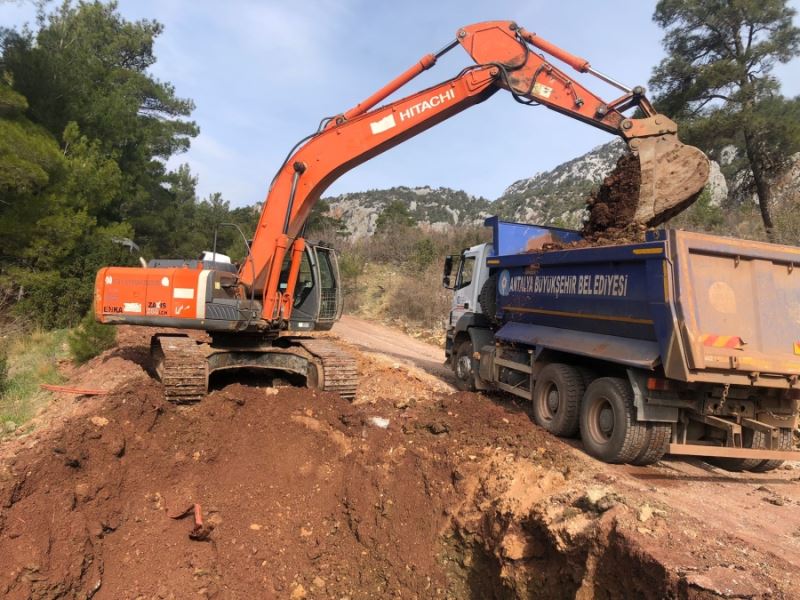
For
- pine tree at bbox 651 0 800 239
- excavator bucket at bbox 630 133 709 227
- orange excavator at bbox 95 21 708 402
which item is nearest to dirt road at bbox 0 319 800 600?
orange excavator at bbox 95 21 708 402

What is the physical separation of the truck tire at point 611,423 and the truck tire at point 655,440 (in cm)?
5

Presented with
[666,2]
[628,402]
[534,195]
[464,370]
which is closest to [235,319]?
[464,370]

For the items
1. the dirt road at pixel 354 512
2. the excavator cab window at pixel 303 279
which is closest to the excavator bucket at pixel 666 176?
the dirt road at pixel 354 512

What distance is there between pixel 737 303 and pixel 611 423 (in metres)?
1.71

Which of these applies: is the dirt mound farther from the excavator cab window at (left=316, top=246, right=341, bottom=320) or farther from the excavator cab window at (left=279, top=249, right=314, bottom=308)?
the excavator cab window at (left=279, top=249, right=314, bottom=308)

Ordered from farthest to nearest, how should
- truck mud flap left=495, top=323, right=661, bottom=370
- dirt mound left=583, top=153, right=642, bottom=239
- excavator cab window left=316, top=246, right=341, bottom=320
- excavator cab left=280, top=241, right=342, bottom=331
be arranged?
excavator cab window left=316, top=246, right=341, bottom=320, excavator cab left=280, top=241, right=342, bottom=331, dirt mound left=583, top=153, right=642, bottom=239, truck mud flap left=495, top=323, right=661, bottom=370

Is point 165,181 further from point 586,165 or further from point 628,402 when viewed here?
point 586,165

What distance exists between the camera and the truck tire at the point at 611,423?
5.54 metres

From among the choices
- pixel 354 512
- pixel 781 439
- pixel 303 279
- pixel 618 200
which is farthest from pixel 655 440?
pixel 303 279

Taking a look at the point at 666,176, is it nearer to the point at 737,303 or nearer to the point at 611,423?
the point at 737,303

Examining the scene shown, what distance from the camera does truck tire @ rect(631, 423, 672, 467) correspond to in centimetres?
555

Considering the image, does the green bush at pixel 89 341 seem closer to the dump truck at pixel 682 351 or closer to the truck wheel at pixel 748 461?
the dump truck at pixel 682 351

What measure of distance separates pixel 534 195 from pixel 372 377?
182 ft

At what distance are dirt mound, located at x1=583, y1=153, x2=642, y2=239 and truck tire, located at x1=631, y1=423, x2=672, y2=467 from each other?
266 cm
